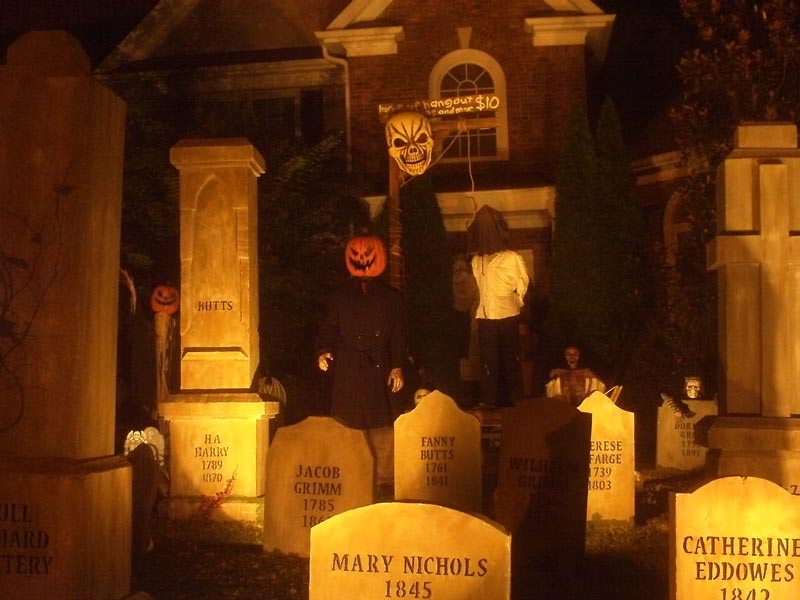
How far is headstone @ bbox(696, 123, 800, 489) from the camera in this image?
24.7 feet

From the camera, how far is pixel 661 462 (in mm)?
12211

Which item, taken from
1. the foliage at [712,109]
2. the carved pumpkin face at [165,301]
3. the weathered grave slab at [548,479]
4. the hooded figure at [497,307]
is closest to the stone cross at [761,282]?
the weathered grave slab at [548,479]

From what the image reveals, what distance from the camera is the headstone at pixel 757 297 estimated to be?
296 inches

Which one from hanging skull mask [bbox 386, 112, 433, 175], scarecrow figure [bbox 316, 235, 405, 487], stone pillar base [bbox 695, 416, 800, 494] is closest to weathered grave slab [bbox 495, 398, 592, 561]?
stone pillar base [bbox 695, 416, 800, 494]

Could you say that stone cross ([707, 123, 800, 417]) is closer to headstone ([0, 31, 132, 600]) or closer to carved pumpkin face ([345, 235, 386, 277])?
carved pumpkin face ([345, 235, 386, 277])

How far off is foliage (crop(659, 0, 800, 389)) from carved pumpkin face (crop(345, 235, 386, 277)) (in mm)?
5334

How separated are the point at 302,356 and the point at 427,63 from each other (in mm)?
6344

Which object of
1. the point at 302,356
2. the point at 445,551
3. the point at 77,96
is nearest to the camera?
the point at 445,551

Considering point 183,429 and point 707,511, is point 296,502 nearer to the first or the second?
point 183,429

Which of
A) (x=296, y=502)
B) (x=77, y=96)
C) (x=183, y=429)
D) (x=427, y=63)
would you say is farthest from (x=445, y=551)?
(x=427, y=63)

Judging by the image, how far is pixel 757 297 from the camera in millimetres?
7605

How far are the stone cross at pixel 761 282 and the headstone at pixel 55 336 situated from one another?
4.32 meters

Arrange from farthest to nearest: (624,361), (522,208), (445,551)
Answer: (522,208), (624,361), (445,551)

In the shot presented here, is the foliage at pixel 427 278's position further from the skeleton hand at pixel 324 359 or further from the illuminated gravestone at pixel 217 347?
the skeleton hand at pixel 324 359
